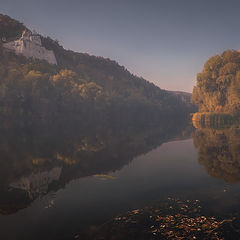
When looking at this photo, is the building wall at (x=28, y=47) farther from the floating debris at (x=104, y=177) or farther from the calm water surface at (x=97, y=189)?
the floating debris at (x=104, y=177)

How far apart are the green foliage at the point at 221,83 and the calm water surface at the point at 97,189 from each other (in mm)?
58964

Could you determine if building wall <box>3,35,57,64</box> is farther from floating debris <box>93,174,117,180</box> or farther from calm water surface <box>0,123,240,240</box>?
floating debris <box>93,174,117,180</box>

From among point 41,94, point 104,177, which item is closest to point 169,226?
point 104,177

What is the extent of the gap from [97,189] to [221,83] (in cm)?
8268

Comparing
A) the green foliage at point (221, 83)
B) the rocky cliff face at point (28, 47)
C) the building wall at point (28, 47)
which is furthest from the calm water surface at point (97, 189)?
the rocky cliff face at point (28, 47)

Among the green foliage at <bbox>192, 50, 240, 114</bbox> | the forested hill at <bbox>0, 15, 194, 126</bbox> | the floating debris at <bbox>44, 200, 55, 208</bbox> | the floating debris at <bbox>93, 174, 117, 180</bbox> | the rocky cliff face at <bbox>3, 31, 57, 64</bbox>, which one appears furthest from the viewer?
the rocky cliff face at <bbox>3, 31, 57, 64</bbox>

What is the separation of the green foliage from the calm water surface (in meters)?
59.0

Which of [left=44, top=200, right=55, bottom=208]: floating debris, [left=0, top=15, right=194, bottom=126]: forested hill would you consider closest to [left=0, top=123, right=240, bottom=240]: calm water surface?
[left=44, top=200, right=55, bottom=208]: floating debris

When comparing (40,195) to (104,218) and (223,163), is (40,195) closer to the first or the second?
(104,218)

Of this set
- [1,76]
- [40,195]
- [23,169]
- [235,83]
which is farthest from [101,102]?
[40,195]

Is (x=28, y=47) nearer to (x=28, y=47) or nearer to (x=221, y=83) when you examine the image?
(x=28, y=47)

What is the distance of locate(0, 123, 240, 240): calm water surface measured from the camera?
12.8 meters

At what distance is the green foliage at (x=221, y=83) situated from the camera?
79819 millimetres

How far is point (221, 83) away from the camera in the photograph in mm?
86250
